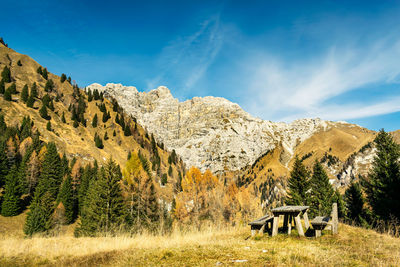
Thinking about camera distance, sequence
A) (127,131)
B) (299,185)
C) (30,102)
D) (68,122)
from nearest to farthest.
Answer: (299,185) → (30,102) → (68,122) → (127,131)

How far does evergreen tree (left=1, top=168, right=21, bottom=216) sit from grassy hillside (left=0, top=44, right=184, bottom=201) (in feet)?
91.2

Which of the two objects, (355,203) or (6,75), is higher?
(6,75)

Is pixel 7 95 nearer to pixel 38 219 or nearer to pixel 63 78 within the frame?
pixel 63 78

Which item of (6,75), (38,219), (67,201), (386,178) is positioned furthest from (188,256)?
(6,75)

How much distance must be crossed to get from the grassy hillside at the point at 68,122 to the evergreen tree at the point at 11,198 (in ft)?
91.2

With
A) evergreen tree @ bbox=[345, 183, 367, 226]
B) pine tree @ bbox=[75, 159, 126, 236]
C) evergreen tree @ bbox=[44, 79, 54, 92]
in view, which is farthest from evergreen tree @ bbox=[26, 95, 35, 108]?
evergreen tree @ bbox=[345, 183, 367, 226]

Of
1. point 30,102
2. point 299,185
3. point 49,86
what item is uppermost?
point 49,86

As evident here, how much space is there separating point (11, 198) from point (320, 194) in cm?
6268

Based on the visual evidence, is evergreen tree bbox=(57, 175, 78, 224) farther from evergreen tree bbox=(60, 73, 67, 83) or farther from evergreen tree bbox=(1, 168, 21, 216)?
evergreen tree bbox=(60, 73, 67, 83)

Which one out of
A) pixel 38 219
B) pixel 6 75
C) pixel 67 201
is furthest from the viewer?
pixel 6 75

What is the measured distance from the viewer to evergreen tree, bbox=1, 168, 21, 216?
40531mm

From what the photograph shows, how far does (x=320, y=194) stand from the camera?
1549 inches

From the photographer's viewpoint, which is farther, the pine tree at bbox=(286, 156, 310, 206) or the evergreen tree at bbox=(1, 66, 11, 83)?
the evergreen tree at bbox=(1, 66, 11, 83)

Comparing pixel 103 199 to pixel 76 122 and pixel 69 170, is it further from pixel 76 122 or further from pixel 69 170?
pixel 76 122
